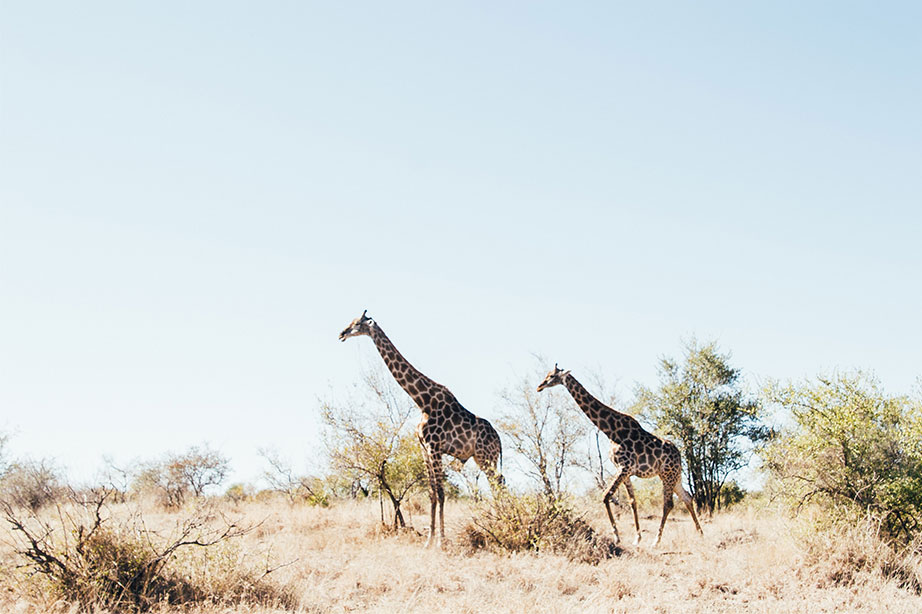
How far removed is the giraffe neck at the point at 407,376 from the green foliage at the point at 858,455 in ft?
21.0

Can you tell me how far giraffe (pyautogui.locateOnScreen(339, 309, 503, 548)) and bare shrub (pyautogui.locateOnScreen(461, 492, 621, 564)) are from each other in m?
1.65

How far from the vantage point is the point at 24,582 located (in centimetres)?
873

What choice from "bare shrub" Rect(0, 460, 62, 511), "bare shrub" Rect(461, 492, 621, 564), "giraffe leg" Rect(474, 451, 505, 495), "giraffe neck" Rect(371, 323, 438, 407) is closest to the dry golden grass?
"bare shrub" Rect(461, 492, 621, 564)

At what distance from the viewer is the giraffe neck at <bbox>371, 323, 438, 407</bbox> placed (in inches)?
596

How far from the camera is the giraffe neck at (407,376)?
596 inches

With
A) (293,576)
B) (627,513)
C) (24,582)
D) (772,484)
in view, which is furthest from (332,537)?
(627,513)

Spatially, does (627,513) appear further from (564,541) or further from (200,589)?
(200,589)

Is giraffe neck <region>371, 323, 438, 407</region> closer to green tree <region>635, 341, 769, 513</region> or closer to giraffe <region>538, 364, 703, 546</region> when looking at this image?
giraffe <region>538, 364, 703, 546</region>

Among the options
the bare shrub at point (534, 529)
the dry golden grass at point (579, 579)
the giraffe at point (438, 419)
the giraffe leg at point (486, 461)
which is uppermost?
the giraffe at point (438, 419)

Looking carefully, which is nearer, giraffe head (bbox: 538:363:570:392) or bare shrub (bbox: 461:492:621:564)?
bare shrub (bbox: 461:492:621:564)

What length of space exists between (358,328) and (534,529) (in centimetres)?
517

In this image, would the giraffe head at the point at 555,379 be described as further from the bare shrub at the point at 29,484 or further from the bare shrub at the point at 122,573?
the bare shrub at the point at 29,484

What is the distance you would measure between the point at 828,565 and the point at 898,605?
1428mm

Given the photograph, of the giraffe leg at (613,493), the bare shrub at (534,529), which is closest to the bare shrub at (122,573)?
the bare shrub at (534,529)
